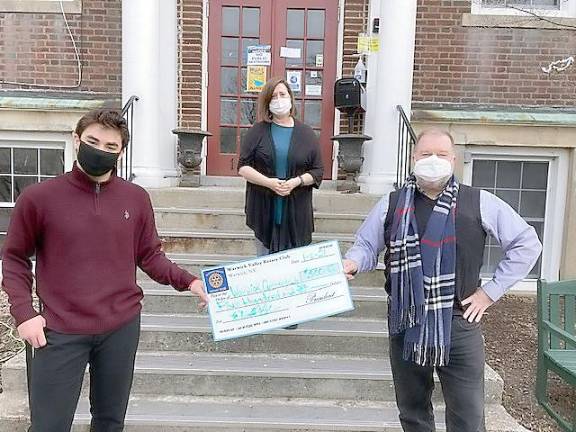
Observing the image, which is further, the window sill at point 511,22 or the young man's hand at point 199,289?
the window sill at point 511,22

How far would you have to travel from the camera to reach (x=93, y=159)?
7.32 ft

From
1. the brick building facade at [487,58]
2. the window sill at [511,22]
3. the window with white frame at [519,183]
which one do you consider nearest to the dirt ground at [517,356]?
the window with white frame at [519,183]

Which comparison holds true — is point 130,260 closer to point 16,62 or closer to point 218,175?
point 218,175

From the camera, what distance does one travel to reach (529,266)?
2.44 metres

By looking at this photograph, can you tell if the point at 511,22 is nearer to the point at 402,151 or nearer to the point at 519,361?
the point at 402,151

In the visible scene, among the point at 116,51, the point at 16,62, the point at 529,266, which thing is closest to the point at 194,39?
the point at 116,51

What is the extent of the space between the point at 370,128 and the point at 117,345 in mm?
4248

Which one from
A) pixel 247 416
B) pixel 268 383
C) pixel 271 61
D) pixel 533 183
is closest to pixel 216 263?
pixel 268 383

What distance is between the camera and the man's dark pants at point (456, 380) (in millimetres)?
2510

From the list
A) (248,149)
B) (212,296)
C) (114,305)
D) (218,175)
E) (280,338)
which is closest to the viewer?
(114,305)

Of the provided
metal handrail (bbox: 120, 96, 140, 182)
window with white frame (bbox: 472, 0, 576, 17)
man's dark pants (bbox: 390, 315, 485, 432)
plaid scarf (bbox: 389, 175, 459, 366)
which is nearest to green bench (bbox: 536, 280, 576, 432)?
man's dark pants (bbox: 390, 315, 485, 432)

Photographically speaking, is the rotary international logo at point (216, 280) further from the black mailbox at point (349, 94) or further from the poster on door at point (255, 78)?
the poster on door at point (255, 78)

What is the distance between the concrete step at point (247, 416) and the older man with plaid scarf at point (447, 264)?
1.00m

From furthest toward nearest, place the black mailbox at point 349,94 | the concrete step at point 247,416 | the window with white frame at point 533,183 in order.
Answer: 1. the window with white frame at point 533,183
2. the black mailbox at point 349,94
3. the concrete step at point 247,416
